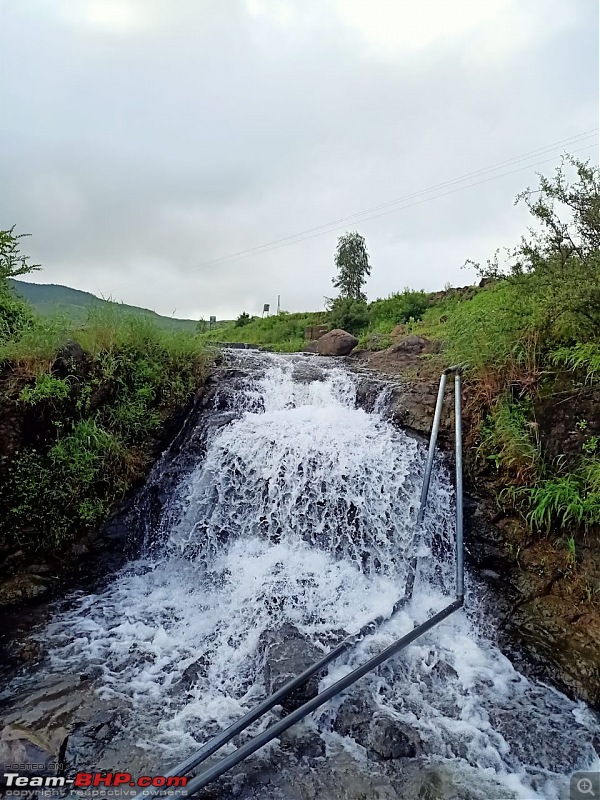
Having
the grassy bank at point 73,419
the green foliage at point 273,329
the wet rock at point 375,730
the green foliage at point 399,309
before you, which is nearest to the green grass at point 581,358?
the wet rock at point 375,730

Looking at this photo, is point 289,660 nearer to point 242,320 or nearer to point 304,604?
point 304,604

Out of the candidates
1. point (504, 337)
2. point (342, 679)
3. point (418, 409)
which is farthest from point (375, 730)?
point (504, 337)

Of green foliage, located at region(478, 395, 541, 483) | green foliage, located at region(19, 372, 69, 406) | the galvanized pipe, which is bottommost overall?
the galvanized pipe

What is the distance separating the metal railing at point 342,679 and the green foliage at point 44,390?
366 centimetres

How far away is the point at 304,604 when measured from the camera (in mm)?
4355

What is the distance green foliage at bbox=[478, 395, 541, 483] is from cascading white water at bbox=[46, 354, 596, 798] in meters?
0.68

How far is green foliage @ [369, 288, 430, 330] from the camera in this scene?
498 inches

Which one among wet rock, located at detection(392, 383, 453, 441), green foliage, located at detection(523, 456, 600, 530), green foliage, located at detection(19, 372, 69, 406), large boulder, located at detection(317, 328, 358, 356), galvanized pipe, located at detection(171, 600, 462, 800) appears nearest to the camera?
galvanized pipe, located at detection(171, 600, 462, 800)

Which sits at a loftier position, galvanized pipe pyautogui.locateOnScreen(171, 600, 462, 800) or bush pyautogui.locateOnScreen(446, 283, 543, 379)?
bush pyautogui.locateOnScreen(446, 283, 543, 379)

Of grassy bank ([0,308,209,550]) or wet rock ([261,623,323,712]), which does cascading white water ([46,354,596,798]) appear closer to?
wet rock ([261,623,323,712])

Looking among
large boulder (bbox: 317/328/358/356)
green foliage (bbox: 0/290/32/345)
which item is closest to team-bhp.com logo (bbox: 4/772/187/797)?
green foliage (bbox: 0/290/32/345)

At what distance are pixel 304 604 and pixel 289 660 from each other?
794mm

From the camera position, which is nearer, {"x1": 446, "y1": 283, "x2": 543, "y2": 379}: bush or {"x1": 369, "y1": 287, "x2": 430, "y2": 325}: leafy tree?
{"x1": 446, "y1": 283, "x2": 543, "y2": 379}: bush

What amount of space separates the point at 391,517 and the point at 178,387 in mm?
3264
